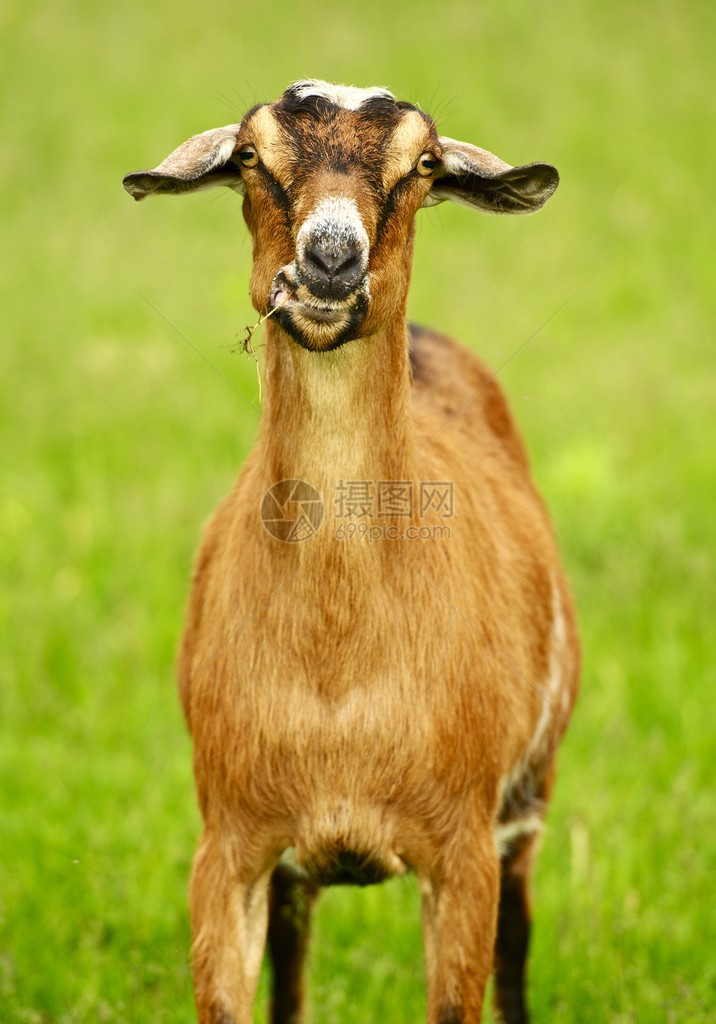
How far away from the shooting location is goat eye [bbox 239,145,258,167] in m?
3.13

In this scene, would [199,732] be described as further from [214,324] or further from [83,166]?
[83,166]

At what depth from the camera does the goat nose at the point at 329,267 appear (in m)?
2.82

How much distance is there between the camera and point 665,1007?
4.27 meters

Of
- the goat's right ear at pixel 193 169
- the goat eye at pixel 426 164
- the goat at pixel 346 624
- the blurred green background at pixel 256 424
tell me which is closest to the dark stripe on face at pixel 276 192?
the goat at pixel 346 624

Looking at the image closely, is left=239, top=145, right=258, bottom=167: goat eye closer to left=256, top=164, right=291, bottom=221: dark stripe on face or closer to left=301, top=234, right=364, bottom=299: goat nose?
left=256, top=164, right=291, bottom=221: dark stripe on face

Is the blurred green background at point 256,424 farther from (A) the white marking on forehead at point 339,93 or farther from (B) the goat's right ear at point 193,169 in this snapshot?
(A) the white marking on forehead at point 339,93

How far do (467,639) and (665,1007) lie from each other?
1.65 m

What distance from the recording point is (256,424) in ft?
27.7

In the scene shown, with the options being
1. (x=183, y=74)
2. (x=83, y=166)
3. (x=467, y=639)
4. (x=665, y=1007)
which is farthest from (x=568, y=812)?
(x=183, y=74)

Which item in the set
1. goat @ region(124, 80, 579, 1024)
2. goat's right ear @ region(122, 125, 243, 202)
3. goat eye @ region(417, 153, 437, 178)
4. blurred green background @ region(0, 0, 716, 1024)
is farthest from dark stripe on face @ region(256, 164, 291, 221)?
goat eye @ region(417, 153, 437, 178)

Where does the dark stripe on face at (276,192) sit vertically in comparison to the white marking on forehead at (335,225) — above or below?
above

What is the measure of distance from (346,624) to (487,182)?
1119 millimetres

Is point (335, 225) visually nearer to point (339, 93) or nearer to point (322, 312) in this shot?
point (322, 312)

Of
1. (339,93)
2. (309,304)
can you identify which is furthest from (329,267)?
(339,93)
